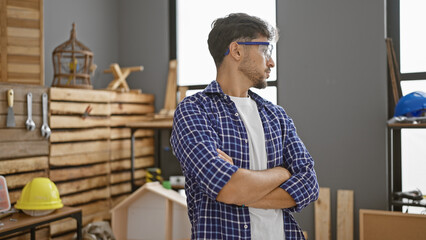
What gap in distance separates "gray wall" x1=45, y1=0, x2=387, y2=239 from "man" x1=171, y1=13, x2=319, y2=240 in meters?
1.69

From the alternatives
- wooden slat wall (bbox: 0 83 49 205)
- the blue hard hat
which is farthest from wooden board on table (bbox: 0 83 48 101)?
the blue hard hat

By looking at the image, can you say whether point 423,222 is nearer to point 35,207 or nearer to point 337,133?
point 337,133

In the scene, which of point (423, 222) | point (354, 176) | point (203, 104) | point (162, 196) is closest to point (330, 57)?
point (354, 176)

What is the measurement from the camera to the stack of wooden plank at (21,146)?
2.60 meters

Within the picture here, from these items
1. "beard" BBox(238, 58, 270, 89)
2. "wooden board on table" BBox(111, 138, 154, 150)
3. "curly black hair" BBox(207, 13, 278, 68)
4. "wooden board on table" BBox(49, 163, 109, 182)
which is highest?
"curly black hair" BBox(207, 13, 278, 68)

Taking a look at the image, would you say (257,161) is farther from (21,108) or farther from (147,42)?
(147,42)

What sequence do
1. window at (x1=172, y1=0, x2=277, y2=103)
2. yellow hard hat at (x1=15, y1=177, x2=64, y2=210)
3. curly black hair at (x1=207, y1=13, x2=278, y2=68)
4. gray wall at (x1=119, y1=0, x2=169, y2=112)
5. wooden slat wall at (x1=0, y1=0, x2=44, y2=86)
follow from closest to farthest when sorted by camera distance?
curly black hair at (x1=207, y1=13, x2=278, y2=68) → yellow hard hat at (x1=15, y1=177, x2=64, y2=210) → wooden slat wall at (x1=0, y1=0, x2=44, y2=86) → window at (x1=172, y1=0, x2=277, y2=103) → gray wall at (x1=119, y1=0, x2=169, y2=112)

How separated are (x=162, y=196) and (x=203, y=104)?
198cm

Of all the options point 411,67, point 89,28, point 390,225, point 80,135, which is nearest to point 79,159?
point 80,135

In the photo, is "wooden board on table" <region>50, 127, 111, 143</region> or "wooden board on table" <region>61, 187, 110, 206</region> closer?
"wooden board on table" <region>50, 127, 111, 143</region>

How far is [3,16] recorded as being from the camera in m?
2.81

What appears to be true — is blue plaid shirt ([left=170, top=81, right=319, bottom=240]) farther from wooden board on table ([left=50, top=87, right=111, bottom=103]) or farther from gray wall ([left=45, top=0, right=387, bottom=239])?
wooden board on table ([left=50, top=87, right=111, bottom=103])

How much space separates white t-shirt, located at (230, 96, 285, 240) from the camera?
1.37 metres

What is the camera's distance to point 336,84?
→ 3.16m
